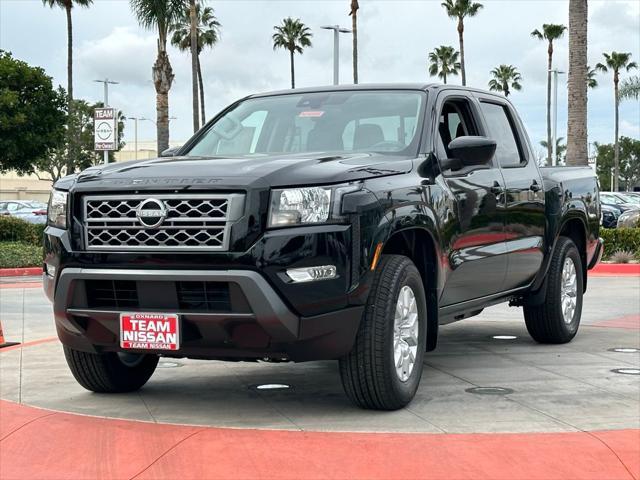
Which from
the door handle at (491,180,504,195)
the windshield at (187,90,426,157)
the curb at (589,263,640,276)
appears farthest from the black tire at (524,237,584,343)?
the curb at (589,263,640,276)

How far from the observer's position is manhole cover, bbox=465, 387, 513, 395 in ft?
22.4

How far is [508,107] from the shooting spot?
8.84m

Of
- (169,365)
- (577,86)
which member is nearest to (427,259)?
(169,365)

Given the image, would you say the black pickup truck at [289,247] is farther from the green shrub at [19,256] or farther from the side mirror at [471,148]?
the green shrub at [19,256]

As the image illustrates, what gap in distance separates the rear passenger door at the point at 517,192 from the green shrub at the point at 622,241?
41.9 feet

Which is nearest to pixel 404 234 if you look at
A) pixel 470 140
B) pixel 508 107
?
pixel 470 140

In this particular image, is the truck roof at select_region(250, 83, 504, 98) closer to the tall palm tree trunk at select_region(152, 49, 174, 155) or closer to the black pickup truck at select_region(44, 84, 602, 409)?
the black pickup truck at select_region(44, 84, 602, 409)

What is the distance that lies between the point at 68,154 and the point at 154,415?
58.6 m

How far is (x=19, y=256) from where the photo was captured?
2280cm

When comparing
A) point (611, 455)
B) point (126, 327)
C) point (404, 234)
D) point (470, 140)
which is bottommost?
point (611, 455)

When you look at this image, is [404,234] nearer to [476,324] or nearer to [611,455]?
[611,455]

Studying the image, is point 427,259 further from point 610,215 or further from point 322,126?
point 610,215

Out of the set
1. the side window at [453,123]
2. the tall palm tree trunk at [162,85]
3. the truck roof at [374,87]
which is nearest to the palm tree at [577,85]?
the tall palm tree trunk at [162,85]

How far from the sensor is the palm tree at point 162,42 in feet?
96.8
